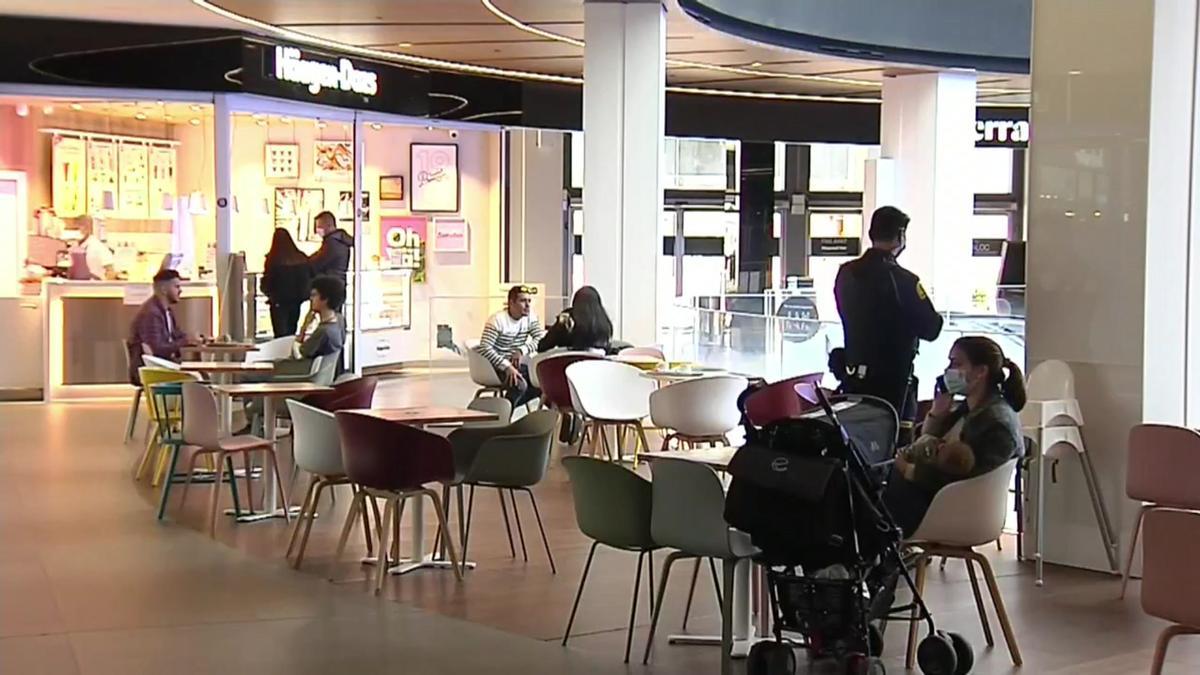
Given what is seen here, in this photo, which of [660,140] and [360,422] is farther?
[660,140]

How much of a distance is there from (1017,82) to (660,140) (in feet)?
23.1

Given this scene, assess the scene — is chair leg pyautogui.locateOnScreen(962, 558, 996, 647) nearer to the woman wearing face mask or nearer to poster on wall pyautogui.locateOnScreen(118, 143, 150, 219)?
the woman wearing face mask

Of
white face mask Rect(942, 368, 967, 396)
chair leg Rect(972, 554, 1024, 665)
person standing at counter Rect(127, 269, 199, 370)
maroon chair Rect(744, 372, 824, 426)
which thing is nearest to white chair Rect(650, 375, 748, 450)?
maroon chair Rect(744, 372, 824, 426)

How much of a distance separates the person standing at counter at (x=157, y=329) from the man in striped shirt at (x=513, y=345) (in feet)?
7.72

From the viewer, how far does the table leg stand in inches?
232

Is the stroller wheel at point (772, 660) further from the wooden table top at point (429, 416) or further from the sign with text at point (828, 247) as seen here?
the sign with text at point (828, 247)

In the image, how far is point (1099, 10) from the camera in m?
7.61

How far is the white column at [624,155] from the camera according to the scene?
1242 centimetres

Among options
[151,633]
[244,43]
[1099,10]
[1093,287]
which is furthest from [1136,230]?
[244,43]

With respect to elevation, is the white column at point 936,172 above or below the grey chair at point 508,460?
above

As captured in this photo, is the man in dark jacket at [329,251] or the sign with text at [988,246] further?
the sign with text at [988,246]

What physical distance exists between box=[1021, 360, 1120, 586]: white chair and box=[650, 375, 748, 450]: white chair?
210 cm

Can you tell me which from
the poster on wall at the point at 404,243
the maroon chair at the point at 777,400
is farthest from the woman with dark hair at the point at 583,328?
the poster on wall at the point at 404,243

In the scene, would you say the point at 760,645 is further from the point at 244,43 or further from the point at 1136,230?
the point at 244,43
